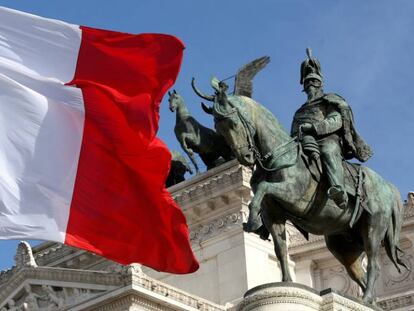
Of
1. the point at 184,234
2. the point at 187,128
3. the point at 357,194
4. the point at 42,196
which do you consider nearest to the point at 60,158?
the point at 42,196

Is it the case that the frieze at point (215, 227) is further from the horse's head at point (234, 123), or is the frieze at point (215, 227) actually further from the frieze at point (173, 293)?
the horse's head at point (234, 123)

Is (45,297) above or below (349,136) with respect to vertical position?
above

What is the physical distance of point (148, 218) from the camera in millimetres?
19062

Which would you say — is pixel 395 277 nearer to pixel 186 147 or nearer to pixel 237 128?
pixel 186 147

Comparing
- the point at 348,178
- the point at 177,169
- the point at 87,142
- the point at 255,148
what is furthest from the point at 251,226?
the point at 177,169

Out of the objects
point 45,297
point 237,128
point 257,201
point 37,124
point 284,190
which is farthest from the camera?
point 45,297

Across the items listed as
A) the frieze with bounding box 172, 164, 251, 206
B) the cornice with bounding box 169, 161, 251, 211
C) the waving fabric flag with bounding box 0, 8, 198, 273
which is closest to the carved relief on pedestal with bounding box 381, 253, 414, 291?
the cornice with bounding box 169, 161, 251, 211

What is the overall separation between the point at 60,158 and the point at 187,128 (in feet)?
83.7

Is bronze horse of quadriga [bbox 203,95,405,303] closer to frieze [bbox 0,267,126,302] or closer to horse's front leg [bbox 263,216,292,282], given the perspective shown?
horse's front leg [bbox 263,216,292,282]

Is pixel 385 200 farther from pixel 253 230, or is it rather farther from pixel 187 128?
pixel 187 128

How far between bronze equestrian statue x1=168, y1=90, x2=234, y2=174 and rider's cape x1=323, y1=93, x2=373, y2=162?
943 inches

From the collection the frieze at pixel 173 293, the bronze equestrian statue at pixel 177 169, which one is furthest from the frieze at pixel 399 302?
the bronze equestrian statue at pixel 177 169

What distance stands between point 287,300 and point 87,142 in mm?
3811

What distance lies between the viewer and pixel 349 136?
1925cm
